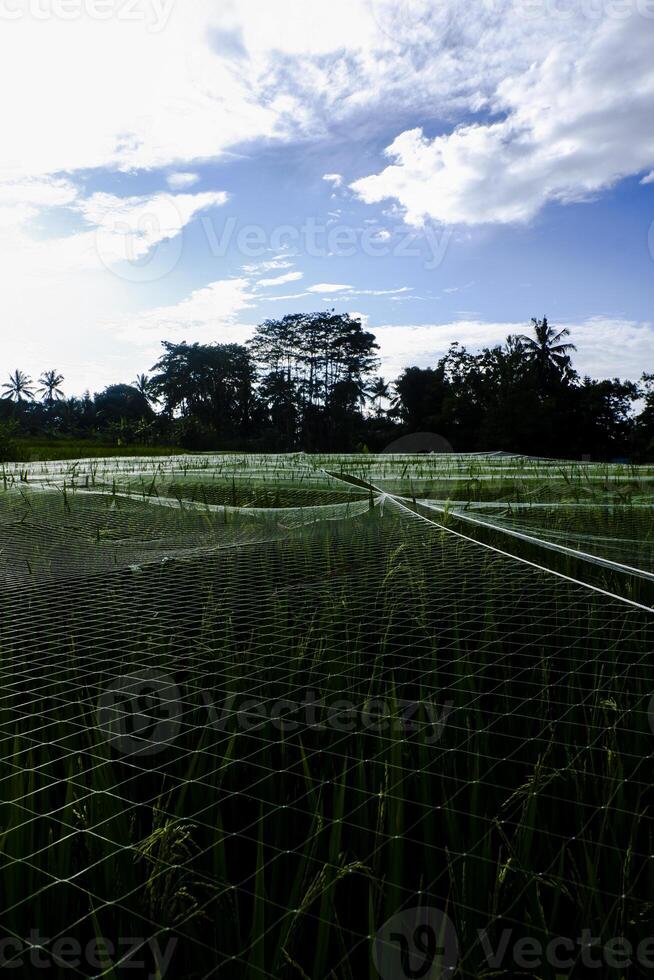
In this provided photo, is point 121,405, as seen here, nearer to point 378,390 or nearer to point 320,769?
point 378,390

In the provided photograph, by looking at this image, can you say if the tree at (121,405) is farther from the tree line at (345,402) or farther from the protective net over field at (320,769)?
the protective net over field at (320,769)

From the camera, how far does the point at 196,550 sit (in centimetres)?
247

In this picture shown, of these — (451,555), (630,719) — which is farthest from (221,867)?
(451,555)

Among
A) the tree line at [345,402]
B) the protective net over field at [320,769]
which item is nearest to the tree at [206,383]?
the tree line at [345,402]

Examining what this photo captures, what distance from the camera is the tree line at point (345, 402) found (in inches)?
1251

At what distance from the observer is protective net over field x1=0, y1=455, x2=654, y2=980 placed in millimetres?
713

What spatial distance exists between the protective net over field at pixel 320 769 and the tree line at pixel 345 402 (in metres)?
21.3

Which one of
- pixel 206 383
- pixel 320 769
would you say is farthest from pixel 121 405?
pixel 320 769

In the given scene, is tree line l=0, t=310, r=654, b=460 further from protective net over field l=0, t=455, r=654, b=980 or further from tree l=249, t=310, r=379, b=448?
protective net over field l=0, t=455, r=654, b=980

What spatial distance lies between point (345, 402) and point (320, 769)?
137ft

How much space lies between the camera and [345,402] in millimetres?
42344

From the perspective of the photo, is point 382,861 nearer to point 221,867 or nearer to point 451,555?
point 221,867

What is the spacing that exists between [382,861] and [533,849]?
19cm

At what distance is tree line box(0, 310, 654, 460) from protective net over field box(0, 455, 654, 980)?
21.3m
